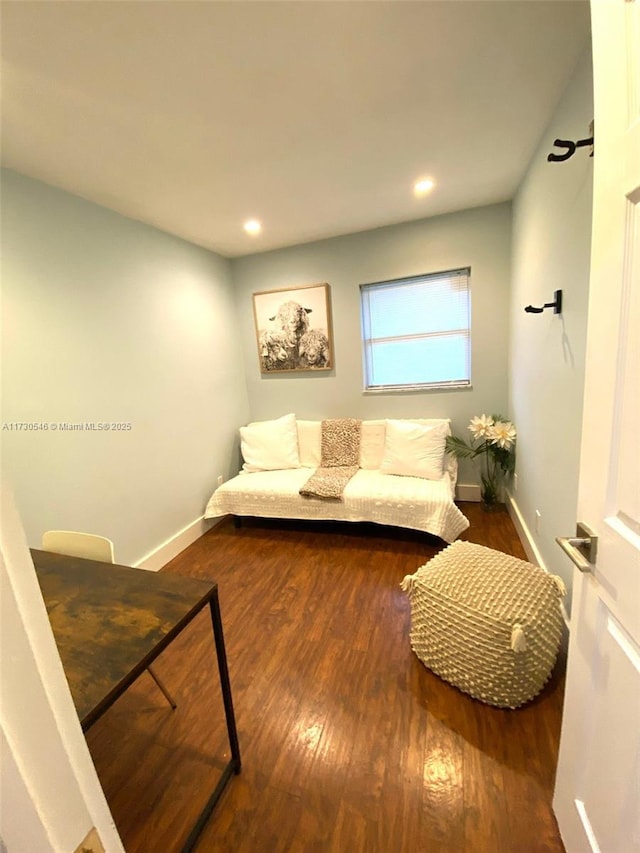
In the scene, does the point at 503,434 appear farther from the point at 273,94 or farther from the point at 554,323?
the point at 273,94

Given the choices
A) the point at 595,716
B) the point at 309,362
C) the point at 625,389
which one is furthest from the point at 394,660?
the point at 309,362

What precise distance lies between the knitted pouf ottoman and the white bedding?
0.84 m

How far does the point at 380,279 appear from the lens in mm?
2990

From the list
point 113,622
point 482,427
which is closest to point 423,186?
point 482,427

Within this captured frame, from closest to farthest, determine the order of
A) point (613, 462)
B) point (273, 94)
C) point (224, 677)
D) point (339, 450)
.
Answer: point (613, 462) → point (224, 677) → point (273, 94) → point (339, 450)

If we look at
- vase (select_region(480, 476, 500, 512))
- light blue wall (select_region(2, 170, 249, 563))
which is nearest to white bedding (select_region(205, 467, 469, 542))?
light blue wall (select_region(2, 170, 249, 563))

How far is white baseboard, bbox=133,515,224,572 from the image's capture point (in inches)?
94.5

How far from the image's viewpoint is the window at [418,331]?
291 centimetres

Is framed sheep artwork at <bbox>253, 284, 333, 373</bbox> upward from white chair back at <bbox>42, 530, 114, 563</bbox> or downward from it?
upward

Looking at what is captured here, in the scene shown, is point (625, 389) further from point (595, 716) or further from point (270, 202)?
point (270, 202)

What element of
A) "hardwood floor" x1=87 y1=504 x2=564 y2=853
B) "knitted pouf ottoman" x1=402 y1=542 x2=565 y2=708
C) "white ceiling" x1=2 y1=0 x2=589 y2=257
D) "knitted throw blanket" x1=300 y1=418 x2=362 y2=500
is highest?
"white ceiling" x1=2 y1=0 x2=589 y2=257

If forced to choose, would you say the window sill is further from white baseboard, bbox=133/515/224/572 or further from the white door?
the white door

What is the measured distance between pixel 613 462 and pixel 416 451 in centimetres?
205

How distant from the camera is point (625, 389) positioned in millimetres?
656
